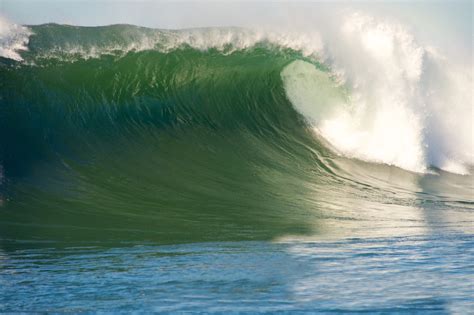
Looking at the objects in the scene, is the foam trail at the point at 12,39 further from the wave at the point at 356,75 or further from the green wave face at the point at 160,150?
the green wave face at the point at 160,150

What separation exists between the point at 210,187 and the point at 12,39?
6.09 metres

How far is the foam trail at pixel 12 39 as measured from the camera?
13.5 m

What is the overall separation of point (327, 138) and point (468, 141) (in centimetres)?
320

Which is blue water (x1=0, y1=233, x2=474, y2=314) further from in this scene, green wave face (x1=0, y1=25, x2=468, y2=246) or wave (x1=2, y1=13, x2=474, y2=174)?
wave (x1=2, y1=13, x2=474, y2=174)

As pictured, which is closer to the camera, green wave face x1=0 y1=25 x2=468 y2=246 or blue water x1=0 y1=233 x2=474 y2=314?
blue water x1=0 y1=233 x2=474 y2=314

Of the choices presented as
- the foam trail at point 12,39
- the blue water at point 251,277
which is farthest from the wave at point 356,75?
the blue water at point 251,277

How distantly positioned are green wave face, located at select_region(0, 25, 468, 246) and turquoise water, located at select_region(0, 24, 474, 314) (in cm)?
4

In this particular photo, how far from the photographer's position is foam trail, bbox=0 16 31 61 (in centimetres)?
1347

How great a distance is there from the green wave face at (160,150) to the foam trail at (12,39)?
183 mm

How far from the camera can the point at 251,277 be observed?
17.9 ft

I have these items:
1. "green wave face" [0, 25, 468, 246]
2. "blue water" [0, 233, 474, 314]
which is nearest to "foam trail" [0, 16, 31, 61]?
"green wave face" [0, 25, 468, 246]

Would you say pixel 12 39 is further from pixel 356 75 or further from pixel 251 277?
pixel 251 277

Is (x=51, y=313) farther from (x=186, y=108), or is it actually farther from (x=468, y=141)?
(x=468, y=141)

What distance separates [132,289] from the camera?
5.15 meters
